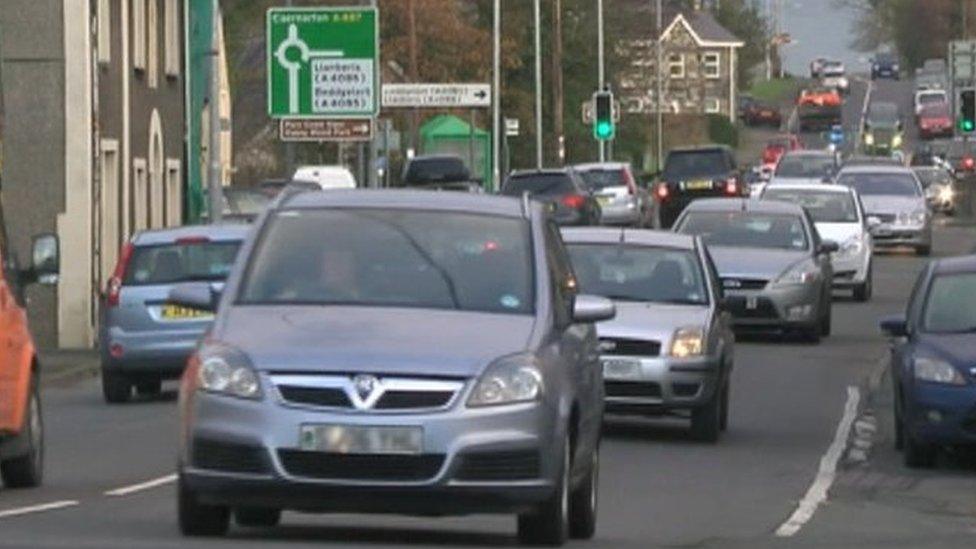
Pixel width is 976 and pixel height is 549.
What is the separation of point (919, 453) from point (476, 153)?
5270 centimetres

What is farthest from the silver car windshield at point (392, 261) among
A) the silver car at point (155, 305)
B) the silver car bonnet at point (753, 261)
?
the silver car bonnet at point (753, 261)

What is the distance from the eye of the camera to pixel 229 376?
43.7ft

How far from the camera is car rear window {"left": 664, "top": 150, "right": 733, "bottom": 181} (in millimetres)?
65562

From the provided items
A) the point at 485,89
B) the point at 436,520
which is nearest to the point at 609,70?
the point at 485,89

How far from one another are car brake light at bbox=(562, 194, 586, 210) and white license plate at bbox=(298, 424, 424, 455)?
4283 centimetres

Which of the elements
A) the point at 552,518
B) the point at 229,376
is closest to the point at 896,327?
the point at 552,518

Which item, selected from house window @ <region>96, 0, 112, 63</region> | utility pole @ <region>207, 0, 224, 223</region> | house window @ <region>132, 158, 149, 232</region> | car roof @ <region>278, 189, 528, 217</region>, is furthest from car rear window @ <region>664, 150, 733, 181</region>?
car roof @ <region>278, 189, 528, 217</region>

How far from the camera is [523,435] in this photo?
1346 cm

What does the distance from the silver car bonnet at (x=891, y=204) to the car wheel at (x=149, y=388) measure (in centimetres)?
2406

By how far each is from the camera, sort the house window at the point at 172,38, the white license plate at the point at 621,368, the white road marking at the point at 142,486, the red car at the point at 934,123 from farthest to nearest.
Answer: the red car at the point at 934,123 < the house window at the point at 172,38 < the white license plate at the point at 621,368 < the white road marking at the point at 142,486

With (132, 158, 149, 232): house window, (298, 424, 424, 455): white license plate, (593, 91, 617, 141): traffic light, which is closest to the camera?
(298, 424, 424, 455): white license plate

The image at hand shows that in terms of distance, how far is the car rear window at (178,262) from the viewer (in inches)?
1144

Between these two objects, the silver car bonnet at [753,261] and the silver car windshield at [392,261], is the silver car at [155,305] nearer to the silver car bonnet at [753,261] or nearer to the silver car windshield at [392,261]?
the silver car bonnet at [753,261]

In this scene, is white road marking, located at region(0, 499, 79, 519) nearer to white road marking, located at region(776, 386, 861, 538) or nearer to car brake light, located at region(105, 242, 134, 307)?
white road marking, located at region(776, 386, 861, 538)
